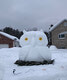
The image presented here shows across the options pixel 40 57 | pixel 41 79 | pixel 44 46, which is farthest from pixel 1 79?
pixel 44 46

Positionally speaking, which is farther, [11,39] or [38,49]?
[11,39]

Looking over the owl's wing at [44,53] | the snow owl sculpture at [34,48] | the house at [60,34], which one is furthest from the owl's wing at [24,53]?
the house at [60,34]

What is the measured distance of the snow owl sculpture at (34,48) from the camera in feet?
17.5

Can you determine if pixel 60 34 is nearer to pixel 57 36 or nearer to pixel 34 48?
pixel 57 36

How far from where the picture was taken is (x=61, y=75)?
12.5ft

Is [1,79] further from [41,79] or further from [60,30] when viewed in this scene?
[60,30]

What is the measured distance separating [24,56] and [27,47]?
49cm

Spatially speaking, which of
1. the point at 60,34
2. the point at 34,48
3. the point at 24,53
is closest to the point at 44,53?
the point at 34,48

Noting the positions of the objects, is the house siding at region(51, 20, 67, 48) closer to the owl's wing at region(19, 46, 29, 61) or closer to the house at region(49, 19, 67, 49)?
the house at region(49, 19, 67, 49)

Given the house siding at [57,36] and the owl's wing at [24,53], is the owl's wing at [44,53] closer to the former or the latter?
the owl's wing at [24,53]

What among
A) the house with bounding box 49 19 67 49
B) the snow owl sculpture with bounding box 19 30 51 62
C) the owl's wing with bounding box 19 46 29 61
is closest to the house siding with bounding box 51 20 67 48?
the house with bounding box 49 19 67 49

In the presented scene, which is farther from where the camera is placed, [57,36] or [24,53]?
[57,36]

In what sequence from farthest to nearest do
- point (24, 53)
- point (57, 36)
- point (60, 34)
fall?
point (57, 36) → point (60, 34) → point (24, 53)

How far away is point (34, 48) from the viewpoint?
17.9 ft
